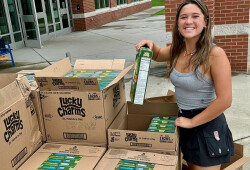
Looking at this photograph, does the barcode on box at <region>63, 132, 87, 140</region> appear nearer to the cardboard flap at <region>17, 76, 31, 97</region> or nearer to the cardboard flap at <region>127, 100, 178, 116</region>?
the cardboard flap at <region>17, 76, 31, 97</region>

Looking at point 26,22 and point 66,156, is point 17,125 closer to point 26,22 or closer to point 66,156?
point 66,156

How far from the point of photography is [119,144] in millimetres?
1953

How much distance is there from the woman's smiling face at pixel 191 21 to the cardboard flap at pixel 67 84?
70 cm

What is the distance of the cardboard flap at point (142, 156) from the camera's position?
177 cm

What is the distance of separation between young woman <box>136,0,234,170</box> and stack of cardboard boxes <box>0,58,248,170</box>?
0.15m

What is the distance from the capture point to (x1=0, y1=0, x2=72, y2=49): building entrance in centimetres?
993

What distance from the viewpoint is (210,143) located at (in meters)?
1.88

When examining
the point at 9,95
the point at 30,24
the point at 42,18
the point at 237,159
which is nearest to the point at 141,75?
the point at 9,95

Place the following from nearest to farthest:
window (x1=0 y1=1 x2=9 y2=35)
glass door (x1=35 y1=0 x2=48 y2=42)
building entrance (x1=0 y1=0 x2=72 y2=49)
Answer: window (x1=0 y1=1 x2=9 y2=35) → building entrance (x1=0 y1=0 x2=72 y2=49) → glass door (x1=35 y1=0 x2=48 y2=42)

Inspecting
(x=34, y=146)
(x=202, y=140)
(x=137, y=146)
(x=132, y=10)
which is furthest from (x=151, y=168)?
(x=132, y=10)

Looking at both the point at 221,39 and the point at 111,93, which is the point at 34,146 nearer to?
the point at 111,93

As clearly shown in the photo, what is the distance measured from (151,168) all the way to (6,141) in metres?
0.96

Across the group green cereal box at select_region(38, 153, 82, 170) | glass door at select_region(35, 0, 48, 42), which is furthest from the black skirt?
glass door at select_region(35, 0, 48, 42)

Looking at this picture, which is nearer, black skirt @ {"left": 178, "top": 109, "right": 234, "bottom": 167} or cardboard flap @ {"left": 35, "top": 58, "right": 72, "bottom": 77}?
black skirt @ {"left": 178, "top": 109, "right": 234, "bottom": 167}
